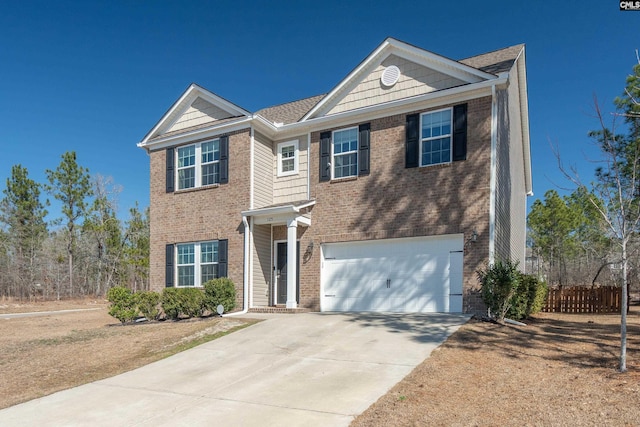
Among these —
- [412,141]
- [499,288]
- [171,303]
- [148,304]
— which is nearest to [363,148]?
[412,141]

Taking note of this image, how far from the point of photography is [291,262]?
1416 cm

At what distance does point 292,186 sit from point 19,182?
2731cm

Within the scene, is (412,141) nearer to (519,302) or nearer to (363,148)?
(363,148)

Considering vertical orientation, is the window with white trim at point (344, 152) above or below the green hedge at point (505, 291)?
above

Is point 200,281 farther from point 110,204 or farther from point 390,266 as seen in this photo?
point 110,204

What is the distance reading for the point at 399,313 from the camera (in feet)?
41.3

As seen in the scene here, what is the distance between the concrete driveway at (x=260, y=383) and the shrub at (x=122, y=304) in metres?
4.66

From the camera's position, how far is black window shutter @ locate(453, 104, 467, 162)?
12219 mm

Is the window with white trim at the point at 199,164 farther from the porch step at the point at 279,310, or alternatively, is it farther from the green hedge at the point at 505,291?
the green hedge at the point at 505,291

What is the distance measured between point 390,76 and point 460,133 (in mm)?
2837

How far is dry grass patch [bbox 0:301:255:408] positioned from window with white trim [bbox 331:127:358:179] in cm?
521

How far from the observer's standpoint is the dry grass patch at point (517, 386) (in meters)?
5.17

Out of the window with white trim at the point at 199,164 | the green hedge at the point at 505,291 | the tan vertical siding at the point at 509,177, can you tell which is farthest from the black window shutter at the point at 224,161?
the green hedge at the point at 505,291

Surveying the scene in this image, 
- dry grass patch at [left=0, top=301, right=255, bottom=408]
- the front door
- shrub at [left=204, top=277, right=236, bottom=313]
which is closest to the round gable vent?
the front door
